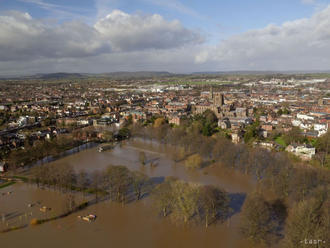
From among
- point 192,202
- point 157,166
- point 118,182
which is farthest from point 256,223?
point 157,166

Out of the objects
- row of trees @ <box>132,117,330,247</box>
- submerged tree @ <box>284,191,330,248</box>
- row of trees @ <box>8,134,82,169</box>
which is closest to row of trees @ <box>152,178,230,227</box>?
row of trees @ <box>132,117,330,247</box>

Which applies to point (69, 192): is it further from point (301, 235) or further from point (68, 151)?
point (301, 235)

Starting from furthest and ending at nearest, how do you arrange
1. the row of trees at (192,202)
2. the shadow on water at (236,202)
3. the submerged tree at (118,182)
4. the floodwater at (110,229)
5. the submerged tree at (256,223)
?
the submerged tree at (118,182) < the shadow on water at (236,202) < the row of trees at (192,202) < the floodwater at (110,229) < the submerged tree at (256,223)

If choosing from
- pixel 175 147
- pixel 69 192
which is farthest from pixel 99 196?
pixel 175 147

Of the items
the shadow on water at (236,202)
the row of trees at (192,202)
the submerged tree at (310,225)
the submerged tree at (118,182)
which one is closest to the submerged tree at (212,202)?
the row of trees at (192,202)

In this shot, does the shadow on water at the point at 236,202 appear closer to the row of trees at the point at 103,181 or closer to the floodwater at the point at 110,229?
the floodwater at the point at 110,229

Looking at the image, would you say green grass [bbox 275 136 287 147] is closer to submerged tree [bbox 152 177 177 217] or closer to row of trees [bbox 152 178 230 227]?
row of trees [bbox 152 178 230 227]

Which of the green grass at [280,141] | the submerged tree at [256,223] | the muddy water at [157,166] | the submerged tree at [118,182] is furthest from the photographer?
the green grass at [280,141]

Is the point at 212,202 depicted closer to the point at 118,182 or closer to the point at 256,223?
the point at 256,223

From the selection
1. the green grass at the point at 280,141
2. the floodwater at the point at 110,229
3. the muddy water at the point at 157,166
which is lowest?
the floodwater at the point at 110,229
